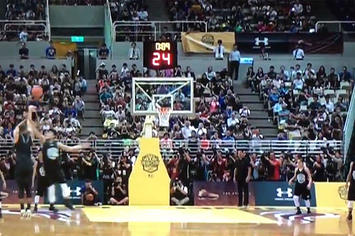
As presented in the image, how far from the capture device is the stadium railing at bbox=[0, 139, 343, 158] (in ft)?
88.1

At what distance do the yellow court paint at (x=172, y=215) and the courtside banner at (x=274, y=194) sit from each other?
5.40ft

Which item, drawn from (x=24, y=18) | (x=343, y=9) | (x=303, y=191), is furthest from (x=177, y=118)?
(x=343, y=9)

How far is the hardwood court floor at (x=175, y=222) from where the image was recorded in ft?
56.5

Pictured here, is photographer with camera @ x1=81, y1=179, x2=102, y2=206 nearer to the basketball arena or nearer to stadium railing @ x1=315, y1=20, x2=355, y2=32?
the basketball arena

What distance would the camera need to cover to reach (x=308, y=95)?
3206 centimetres

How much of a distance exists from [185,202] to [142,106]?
331 cm

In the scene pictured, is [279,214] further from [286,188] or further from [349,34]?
[349,34]

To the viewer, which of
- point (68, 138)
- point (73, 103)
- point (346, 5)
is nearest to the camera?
point (68, 138)

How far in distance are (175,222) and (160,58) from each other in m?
7.76

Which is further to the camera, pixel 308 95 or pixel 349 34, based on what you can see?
pixel 349 34

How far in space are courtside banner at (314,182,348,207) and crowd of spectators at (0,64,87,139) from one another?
8759mm

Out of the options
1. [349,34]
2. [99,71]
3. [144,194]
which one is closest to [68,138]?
[144,194]

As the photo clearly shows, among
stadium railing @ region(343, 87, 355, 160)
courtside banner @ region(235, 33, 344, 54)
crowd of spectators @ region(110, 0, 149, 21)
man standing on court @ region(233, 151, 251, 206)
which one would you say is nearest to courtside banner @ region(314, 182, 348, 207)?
man standing on court @ region(233, 151, 251, 206)

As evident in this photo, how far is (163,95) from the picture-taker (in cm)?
2512
